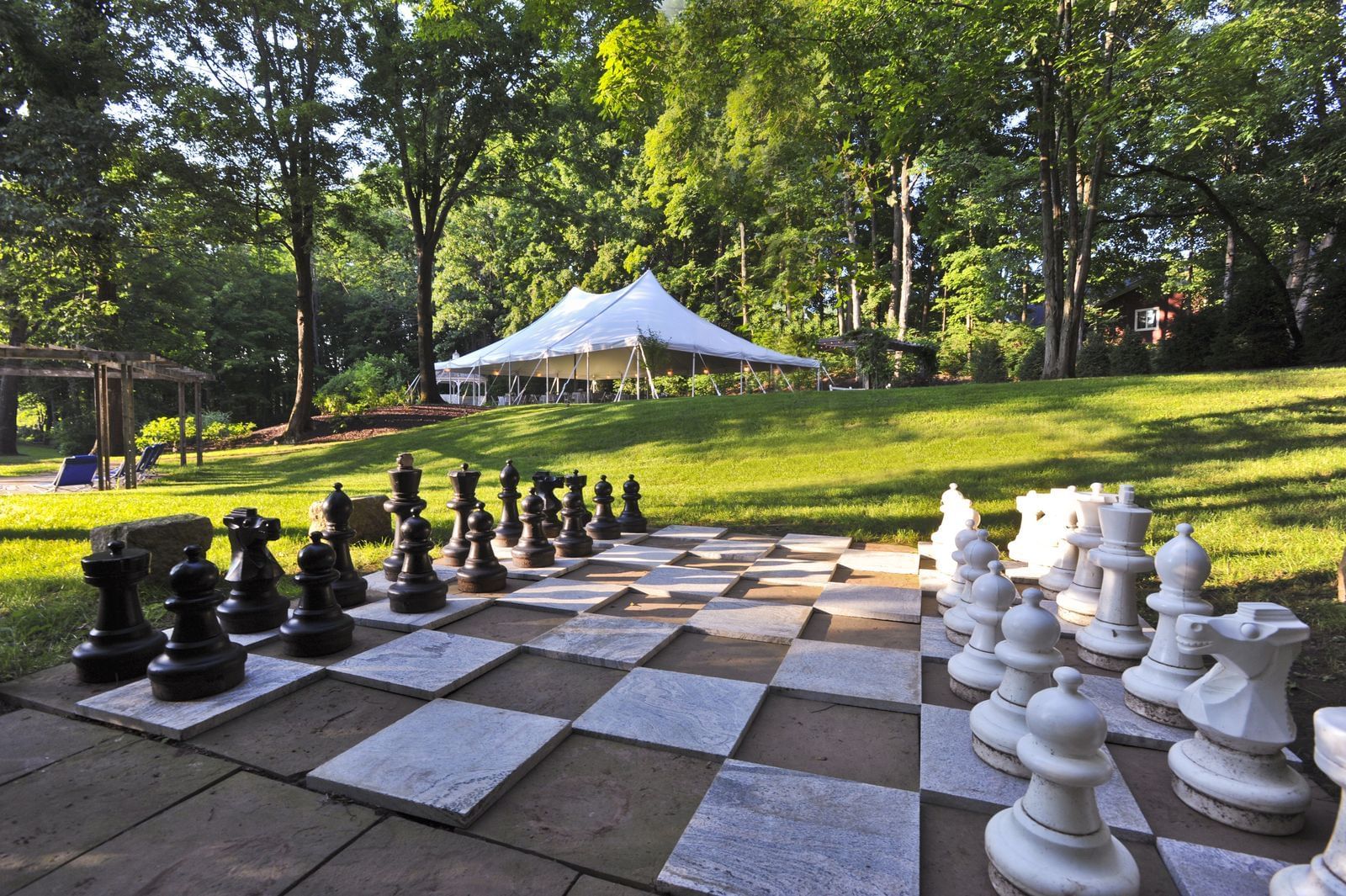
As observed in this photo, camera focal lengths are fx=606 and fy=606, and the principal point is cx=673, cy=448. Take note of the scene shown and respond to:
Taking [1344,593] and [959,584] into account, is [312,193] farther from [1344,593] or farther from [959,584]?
[1344,593]

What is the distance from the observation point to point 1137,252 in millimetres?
23406

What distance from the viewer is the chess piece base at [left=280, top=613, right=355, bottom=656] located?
91.4 inches

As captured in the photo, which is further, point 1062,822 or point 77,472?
point 77,472

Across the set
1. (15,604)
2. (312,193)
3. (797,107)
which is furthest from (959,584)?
(312,193)

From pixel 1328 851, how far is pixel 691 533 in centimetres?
377

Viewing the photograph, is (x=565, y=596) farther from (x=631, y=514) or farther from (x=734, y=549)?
(x=631, y=514)

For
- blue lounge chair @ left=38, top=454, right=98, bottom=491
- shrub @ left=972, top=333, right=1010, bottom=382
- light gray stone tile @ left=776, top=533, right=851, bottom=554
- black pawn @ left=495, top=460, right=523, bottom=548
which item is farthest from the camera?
shrub @ left=972, top=333, right=1010, bottom=382

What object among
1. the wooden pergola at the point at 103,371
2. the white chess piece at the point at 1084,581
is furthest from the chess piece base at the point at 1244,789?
the wooden pergola at the point at 103,371

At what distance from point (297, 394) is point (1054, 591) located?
16028 mm

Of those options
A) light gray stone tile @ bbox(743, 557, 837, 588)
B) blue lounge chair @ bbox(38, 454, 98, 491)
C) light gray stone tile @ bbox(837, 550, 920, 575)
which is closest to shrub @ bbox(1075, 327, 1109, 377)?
light gray stone tile @ bbox(837, 550, 920, 575)

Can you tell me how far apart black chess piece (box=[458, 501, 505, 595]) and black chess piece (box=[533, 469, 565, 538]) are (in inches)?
36.5

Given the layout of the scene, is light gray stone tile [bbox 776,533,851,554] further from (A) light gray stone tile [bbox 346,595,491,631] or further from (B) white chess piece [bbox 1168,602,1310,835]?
(B) white chess piece [bbox 1168,602,1310,835]

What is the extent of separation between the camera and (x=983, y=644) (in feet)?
6.72

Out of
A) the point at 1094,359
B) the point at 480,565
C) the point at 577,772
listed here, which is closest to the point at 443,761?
the point at 577,772
